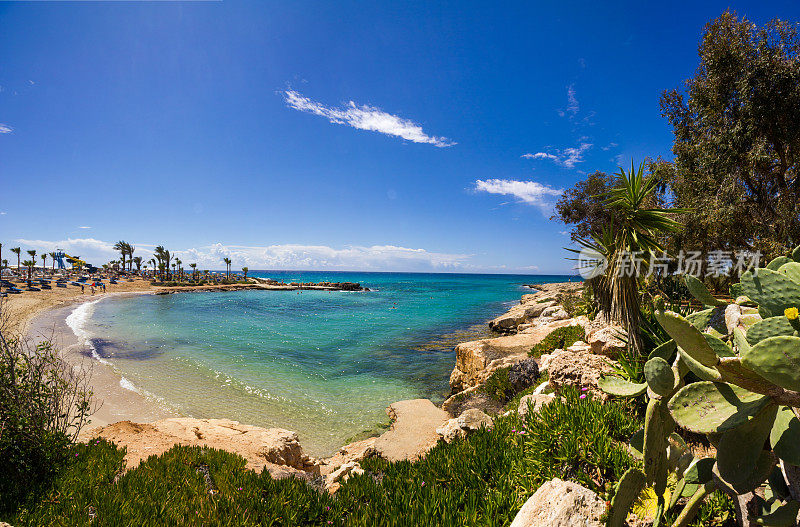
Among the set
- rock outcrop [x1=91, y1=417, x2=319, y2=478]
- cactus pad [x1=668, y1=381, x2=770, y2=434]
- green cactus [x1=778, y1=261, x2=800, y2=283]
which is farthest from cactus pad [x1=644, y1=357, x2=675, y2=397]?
rock outcrop [x1=91, y1=417, x2=319, y2=478]

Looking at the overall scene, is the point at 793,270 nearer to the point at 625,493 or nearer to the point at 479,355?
the point at 625,493

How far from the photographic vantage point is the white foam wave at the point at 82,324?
20391mm

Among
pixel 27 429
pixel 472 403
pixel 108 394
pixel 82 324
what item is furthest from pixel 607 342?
pixel 82 324

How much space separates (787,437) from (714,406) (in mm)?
649

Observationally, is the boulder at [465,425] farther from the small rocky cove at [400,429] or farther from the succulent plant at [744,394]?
the succulent plant at [744,394]

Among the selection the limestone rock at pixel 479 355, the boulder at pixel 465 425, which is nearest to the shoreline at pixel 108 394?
the limestone rock at pixel 479 355

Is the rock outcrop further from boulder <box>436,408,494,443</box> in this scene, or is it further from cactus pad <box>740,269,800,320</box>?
cactus pad <box>740,269,800,320</box>

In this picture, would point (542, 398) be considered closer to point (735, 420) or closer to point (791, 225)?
Answer: point (735, 420)

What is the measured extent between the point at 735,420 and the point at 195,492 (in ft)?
20.2

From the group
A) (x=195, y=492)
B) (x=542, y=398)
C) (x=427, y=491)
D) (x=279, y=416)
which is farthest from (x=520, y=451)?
(x=279, y=416)

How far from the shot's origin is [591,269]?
762cm

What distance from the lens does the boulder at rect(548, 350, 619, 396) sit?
6047 millimetres

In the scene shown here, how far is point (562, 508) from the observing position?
9.39 ft

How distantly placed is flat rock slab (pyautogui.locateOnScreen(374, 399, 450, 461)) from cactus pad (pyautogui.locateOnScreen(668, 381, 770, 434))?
511cm
